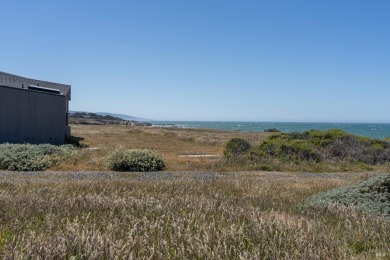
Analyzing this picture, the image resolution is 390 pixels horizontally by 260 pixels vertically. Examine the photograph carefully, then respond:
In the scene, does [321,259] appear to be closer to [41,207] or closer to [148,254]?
[148,254]

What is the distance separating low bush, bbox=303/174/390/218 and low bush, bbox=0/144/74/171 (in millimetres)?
11610

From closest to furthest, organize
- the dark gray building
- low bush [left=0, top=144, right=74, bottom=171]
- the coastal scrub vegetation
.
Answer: low bush [left=0, top=144, right=74, bottom=171]
the coastal scrub vegetation
the dark gray building

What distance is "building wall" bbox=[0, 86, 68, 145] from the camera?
73.0 feet

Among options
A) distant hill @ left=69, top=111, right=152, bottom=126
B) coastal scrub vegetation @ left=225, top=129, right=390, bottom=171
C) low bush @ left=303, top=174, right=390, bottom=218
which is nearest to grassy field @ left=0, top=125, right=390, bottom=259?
low bush @ left=303, top=174, right=390, bottom=218

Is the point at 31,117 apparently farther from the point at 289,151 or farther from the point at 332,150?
the point at 332,150

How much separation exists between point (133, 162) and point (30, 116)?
12.0 meters

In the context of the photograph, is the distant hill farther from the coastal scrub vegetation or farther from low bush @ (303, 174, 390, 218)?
low bush @ (303, 174, 390, 218)

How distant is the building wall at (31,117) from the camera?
22.3m

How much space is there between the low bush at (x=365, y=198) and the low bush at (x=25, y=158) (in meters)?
11.6

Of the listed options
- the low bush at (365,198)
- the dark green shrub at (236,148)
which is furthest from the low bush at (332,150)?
the low bush at (365,198)

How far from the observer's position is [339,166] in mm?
17750

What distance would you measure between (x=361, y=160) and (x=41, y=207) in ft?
59.5

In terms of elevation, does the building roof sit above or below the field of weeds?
above

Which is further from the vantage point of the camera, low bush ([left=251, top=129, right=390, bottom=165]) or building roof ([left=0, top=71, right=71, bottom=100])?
building roof ([left=0, top=71, right=71, bottom=100])
